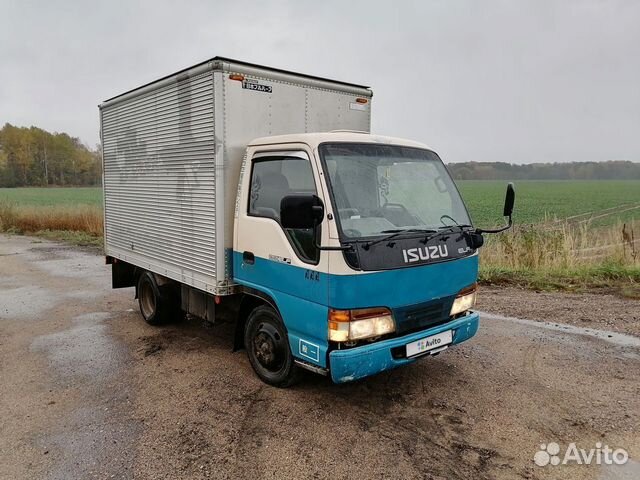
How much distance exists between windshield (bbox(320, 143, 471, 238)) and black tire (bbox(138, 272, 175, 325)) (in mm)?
3510

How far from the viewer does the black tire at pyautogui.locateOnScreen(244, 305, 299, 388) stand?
4.36 metres

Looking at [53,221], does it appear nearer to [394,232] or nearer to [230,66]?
[230,66]

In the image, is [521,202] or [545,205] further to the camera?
[521,202]

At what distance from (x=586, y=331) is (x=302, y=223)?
15.5ft

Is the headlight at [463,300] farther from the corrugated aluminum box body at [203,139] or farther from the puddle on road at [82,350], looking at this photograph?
the puddle on road at [82,350]

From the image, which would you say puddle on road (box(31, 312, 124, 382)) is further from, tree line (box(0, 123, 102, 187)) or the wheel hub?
tree line (box(0, 123, 102, 187))

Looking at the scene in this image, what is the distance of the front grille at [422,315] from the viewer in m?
3.90

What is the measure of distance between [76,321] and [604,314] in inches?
306

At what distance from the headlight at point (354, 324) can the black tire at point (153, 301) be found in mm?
3458

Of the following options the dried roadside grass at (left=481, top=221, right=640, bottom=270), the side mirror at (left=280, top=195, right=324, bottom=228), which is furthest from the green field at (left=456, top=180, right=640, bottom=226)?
the side mirror at (left=280, top=195, right=324, bottom=228)

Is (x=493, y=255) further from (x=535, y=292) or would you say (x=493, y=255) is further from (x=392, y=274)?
(x=392, y=274)

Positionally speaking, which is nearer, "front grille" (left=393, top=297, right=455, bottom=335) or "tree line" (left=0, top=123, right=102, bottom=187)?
"front grille" (left=393, top=297, right=455, bottom=335)

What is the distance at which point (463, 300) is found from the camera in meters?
4.53

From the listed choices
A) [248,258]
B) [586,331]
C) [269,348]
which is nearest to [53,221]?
[248,258]
